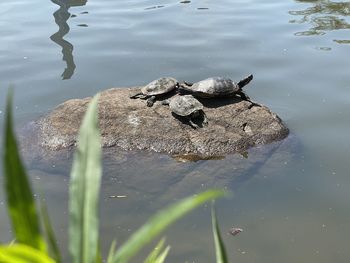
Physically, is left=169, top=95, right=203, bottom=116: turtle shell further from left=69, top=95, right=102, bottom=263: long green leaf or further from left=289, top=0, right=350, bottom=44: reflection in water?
left=69, top=95, right=102, bottom=263: long green leaf

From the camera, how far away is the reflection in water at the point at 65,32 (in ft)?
23.0

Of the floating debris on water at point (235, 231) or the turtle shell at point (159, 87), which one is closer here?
the floating debris on water at point (235, 231)

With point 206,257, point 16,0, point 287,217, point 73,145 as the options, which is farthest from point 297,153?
point 16,0

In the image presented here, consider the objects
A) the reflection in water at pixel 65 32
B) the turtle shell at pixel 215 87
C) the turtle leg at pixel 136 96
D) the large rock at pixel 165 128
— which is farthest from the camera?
the reflection in water at pixel 65 32

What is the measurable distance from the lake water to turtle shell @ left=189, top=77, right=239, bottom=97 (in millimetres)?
793

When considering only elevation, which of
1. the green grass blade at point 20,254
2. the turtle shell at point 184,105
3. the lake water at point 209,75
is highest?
the green grass blade at point 20,254

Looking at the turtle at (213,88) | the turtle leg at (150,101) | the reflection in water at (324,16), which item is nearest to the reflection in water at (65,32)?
the turtle leg at (150,101)

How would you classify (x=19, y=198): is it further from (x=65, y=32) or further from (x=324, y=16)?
(x=324, y=16)

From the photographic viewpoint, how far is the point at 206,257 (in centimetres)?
345

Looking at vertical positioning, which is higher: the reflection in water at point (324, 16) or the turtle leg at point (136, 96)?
the turtle leg at point (136, 96)

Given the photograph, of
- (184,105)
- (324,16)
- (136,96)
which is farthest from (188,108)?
(324,16)

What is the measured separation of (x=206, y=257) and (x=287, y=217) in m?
0.81

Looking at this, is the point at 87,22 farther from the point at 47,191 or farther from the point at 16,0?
A: the point at 47,191

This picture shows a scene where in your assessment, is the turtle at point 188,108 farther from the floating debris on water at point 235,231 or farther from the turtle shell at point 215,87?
the floating debris on water at point 235,231
